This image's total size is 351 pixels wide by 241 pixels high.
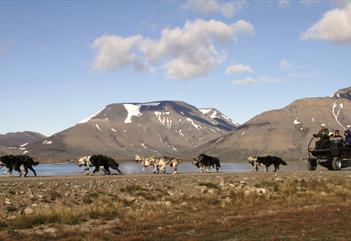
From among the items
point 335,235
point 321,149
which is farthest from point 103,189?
point 321,149

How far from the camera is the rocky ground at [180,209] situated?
21938 millimetres

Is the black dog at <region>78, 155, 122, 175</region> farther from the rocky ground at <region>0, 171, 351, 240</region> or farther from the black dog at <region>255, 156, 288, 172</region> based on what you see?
the black dog at <region>255, 156, 288, 172</region>

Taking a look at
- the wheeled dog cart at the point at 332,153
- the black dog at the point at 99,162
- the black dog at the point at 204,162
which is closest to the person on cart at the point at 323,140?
the wheeled dog cart at the point at 332,153

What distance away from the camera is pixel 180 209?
29094 millimetres

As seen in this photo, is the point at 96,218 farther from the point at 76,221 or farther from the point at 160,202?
the point at 160,202

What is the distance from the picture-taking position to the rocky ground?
2194cm

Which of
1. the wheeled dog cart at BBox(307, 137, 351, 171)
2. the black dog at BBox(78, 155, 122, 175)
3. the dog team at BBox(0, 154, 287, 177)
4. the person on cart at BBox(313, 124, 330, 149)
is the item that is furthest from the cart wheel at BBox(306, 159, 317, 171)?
the black dog at BBox(78, 155, 122, 175)

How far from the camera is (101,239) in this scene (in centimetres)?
2069

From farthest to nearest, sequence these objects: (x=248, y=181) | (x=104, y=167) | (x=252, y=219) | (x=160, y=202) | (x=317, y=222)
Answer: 1. (x=104, y=167)
2. (x=248, y=181)
3. (x=160, y=202)
4. (x=252, y=219)
5. (x=317, y=222)

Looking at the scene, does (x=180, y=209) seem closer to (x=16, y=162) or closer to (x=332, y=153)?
(x=16, y=162)

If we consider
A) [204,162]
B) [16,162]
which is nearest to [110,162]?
[16,162]

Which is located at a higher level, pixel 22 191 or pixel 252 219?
pixel 22 191

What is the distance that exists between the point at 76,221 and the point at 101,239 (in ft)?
15.8

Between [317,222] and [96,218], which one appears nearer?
[317,222]
